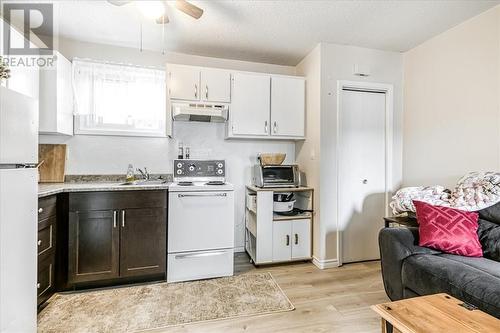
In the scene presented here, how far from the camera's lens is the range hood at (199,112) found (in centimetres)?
281

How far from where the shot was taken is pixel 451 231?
6.27 ft

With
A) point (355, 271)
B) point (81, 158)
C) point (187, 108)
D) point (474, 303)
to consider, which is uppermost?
point (187, 108)

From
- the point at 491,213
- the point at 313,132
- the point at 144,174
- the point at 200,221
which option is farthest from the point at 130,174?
the point at 491,213

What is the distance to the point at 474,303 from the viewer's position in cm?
144

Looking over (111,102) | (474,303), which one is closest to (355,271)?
(474,303)

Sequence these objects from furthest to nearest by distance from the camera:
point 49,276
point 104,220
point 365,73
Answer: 1. point 365,73
2. point 104,220
3. point 49,276

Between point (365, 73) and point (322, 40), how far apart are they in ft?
2.19

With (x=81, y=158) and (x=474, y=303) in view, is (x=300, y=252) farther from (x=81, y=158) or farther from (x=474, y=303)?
(x=81, y=158)

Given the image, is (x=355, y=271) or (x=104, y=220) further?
(x=355, y=271)

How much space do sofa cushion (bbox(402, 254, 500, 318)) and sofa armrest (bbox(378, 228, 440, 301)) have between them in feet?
0.19

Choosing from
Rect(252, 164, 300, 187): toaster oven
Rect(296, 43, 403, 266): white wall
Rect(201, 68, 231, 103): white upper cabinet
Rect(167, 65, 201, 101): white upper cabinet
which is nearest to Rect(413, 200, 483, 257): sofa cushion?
Rect(296, 43, 403, 266): white wall

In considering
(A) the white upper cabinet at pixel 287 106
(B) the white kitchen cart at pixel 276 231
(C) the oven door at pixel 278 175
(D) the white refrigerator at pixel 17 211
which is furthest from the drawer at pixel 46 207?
(A) the white upper cabinet at pixel 287 106

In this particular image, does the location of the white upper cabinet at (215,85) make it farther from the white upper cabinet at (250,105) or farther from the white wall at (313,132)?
the white wall at (313,132)

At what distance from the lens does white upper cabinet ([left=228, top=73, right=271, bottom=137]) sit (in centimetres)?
309
